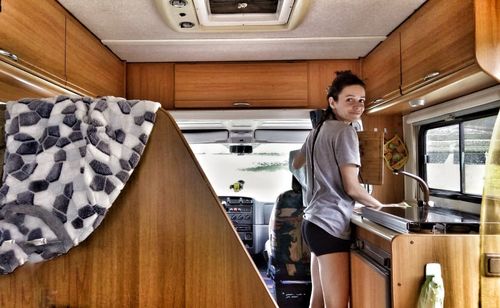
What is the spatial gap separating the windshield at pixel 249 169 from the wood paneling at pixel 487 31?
2779mm

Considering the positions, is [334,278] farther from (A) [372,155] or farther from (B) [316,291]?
(A) [372,155]

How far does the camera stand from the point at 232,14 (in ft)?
6.77

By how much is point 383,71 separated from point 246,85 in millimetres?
1011

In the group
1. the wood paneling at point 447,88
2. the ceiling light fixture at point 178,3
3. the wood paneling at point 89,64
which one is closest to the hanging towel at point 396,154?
the wood paneling at point 447,88

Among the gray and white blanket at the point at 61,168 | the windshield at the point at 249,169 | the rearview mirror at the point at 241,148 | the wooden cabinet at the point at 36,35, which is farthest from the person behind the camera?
the windshield at the point at 249,169

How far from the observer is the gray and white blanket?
680 millimetres

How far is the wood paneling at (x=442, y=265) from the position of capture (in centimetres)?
130

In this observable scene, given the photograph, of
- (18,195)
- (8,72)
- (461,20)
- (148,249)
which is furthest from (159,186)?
(461,20)

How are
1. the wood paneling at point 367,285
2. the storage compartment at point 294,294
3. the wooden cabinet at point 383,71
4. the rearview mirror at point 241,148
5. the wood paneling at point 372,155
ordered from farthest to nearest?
the rearview mirror at point 241,148
the storage compartment at point 294,294
the wooden cabinet at point 383,71
the wood paneling at point 372,155
the wood paneling at point 367,285

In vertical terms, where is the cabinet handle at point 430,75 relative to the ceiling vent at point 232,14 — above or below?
below

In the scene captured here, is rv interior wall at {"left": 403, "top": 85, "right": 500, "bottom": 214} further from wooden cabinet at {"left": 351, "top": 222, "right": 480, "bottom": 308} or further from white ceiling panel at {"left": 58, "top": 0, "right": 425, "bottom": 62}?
wooden cabinet at {"left": 351, "top": 222, "right": 480, "bottom": 308}

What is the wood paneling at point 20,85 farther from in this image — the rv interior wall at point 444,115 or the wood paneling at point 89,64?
the rv interior wall at point 444,115

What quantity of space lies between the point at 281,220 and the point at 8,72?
6.43ft

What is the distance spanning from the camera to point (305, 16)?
6.64 ft
